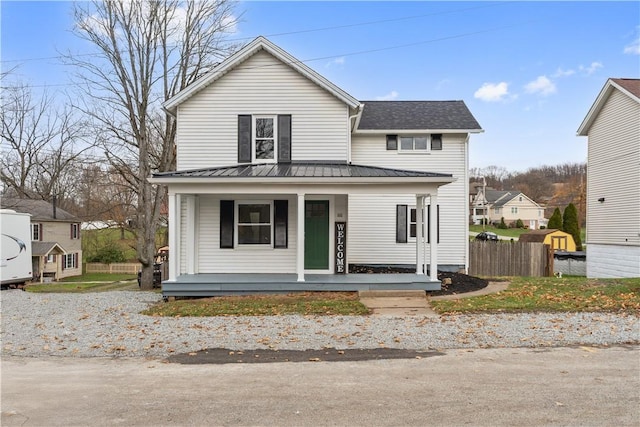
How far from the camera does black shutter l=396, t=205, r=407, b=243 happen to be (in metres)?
16.8

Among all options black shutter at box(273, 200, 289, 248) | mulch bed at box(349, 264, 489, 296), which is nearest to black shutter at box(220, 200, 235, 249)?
black shutter at box(273, 200, 289, 248)

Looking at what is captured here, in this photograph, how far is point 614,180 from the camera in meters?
20.1

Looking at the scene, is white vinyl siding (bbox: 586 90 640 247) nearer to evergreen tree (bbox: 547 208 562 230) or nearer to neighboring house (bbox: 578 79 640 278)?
neighboring house (bbox: 578 79 640 278)

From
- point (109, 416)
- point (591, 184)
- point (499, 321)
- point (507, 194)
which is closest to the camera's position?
point (109, 416)

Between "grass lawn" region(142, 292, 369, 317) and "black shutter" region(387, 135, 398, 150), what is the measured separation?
7193mm

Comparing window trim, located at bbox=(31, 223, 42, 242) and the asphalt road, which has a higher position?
window trim, located at bbox=(31, 223, 42, 242)

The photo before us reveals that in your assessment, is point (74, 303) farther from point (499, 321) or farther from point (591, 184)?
point (591, 184)

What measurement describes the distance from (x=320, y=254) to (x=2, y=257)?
47.6ft

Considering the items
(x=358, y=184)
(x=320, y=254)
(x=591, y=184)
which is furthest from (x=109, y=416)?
(x=591, y=184)

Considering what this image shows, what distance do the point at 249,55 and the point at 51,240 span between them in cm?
2696

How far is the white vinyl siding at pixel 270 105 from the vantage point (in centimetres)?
1390

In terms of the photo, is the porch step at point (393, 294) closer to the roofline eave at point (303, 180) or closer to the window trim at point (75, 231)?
the roofline eave at point (303, 180)

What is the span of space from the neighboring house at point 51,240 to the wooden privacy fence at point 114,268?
88 centimetres

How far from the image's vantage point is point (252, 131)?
13.9m
